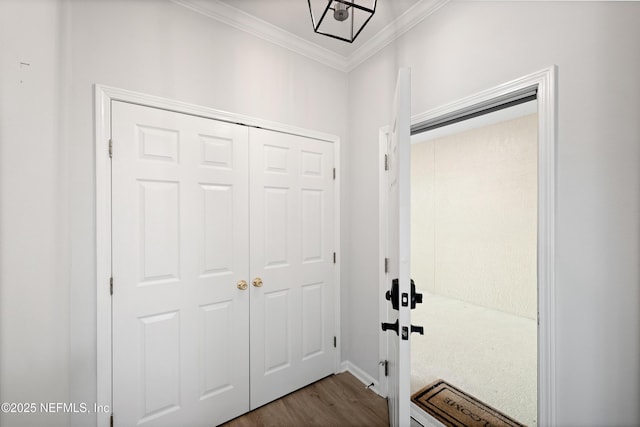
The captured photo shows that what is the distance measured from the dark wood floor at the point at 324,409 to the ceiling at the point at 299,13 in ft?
8.62

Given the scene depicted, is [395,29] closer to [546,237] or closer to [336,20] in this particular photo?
[336,20]

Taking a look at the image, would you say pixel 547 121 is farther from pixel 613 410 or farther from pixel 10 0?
pixel 10 0

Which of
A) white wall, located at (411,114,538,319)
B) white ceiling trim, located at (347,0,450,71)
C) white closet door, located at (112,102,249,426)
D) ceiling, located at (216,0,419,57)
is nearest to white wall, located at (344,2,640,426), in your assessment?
white ceiling trim, located at (347,0,450,71)

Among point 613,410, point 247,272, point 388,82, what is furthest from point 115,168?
point 613,410

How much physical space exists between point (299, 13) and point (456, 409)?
279 cm

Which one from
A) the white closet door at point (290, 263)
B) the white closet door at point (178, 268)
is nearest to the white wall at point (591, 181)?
the white closet door at point (290, 263)

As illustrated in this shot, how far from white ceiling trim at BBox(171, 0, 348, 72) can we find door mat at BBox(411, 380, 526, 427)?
8.57 feet

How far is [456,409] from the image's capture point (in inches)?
69.7

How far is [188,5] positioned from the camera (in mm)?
1607

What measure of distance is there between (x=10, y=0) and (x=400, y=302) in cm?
167

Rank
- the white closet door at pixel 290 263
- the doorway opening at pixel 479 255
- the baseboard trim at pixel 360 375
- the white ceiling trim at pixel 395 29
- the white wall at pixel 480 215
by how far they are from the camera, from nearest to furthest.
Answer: the white ceiling trim at pixel 395 29
the white closet door at pixel 290 263
the baseboard trim at pixel 360 375
the doorway opening at pixel 479 255
the white wall at pixel 480 215

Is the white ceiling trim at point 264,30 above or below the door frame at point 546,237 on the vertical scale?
above

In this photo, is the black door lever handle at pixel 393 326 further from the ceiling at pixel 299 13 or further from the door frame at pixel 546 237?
the ceiling at pixel 299 13

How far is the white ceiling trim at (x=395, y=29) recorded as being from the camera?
1.64 metres
